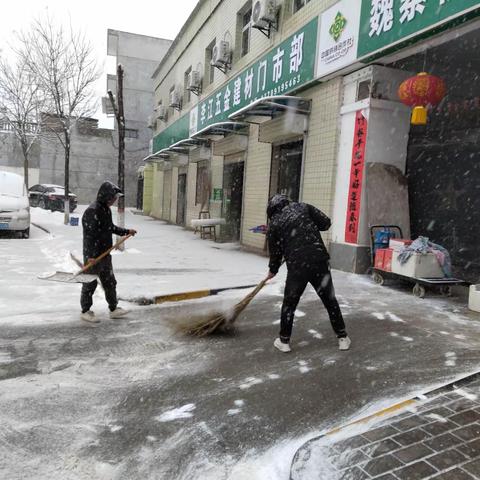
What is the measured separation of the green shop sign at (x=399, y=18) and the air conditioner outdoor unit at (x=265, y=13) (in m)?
3.88

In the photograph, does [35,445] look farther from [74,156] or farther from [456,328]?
[74,156]

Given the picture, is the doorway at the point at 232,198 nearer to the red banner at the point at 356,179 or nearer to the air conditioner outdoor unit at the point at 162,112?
the red banner at the point at 356,179

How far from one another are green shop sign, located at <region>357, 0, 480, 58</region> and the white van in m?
9.25

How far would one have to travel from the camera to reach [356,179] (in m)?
7.57

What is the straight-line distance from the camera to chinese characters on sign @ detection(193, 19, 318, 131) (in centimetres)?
898

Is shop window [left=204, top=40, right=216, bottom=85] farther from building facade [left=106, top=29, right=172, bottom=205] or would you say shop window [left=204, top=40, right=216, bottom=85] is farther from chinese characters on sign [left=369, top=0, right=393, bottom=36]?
building facade [left=106, top=29, right=172, bottom=205]

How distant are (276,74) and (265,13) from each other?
62.0 inches

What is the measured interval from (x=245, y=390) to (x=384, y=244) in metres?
4.59

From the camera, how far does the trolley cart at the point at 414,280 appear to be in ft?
19.7

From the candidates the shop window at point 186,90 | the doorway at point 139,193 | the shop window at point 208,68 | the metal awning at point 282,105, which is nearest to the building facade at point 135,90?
the doorway at point 139,193

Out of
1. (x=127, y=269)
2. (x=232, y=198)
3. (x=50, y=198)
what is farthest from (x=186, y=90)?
(x=127, y=269)

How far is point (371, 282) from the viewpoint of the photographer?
704 cm

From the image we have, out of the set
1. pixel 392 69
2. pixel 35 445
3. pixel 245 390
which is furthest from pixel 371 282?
pixel 35 445

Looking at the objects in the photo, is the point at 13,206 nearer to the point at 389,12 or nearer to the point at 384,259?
the point at 384,259
